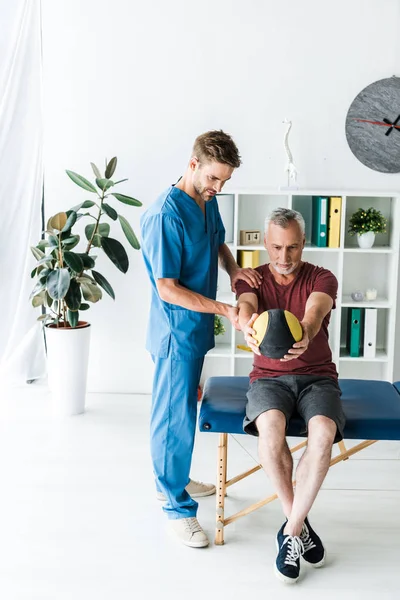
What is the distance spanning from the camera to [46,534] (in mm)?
2502

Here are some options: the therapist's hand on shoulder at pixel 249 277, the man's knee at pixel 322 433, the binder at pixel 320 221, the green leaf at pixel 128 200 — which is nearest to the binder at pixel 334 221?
the binder at pixel 320 221

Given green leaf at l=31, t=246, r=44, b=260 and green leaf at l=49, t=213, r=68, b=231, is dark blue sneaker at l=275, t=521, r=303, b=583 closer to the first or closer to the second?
green leaf at l=49, t=213, r=68, b=231

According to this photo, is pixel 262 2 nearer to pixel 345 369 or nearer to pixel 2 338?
pixel 345 369

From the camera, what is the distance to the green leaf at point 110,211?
3.67 meters

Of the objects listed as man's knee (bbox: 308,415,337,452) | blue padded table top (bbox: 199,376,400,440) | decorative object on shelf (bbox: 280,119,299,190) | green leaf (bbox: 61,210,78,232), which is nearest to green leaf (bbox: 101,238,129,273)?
green leaf (bbox: 61,210,78,232)

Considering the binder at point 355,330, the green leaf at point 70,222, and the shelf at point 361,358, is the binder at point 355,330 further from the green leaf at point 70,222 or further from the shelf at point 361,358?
the green leaf at point 70,222

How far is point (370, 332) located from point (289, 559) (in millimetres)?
1871

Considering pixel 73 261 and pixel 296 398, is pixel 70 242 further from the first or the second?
pixel 296 398

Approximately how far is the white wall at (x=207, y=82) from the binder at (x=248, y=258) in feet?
1.25

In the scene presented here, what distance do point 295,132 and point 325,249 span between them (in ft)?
2.20

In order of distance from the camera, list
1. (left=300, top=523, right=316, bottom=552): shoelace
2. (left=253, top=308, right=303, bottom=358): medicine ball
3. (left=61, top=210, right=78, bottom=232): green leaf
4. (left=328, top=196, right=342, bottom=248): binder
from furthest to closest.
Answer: (left=328, top=196, right=342, bottom=248): binder → (left=61, top=210, right=78, bottom=232): green leaf → (left=300, top=523, right=316, bottom=552): shoelace → (left=253, top=308, right=303, bottom=358): medicine ball

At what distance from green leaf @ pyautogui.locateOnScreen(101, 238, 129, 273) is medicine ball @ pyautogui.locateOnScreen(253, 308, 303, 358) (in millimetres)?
1592

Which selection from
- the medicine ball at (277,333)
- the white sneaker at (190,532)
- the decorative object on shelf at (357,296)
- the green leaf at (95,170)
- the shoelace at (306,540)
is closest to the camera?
the medicine ball at (277,333)

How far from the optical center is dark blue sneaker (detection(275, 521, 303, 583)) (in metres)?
2.21
